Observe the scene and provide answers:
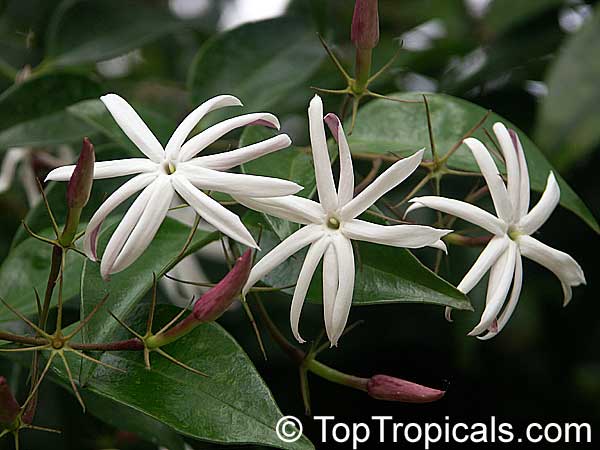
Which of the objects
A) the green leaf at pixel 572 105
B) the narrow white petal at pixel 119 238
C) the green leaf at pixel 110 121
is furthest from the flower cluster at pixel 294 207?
the green leaf at pixel 572 105

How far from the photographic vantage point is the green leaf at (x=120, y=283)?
0.41m

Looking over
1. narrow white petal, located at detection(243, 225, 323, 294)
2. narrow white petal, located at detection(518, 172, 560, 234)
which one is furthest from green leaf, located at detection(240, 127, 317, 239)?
narrow white petal, located at detection(518, 172, 560, 234)

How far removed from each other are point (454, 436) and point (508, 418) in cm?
10

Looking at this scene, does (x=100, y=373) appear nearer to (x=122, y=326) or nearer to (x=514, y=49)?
(x=122, y=326)

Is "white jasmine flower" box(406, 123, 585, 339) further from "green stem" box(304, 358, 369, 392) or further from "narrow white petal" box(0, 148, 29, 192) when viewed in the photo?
"narrow white petal" box(0, 148, 29, 192)

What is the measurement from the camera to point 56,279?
42cm

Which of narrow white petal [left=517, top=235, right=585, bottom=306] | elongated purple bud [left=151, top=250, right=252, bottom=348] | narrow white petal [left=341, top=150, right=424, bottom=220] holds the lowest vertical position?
elongated purple bud [left=151, top=250, right=252, bottom=348]

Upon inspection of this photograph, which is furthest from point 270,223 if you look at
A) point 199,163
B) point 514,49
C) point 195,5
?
point 195,5

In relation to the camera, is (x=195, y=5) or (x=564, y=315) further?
(x=195, y=5)

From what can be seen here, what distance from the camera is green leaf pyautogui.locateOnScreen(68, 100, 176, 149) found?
546 millimetres

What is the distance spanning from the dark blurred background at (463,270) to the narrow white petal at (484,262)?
0.87ft

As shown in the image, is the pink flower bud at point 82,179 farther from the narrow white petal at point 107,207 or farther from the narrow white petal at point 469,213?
the narrow white petal at point 469,213

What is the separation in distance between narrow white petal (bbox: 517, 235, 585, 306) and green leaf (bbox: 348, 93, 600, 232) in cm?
6

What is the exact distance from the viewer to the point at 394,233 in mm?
398
